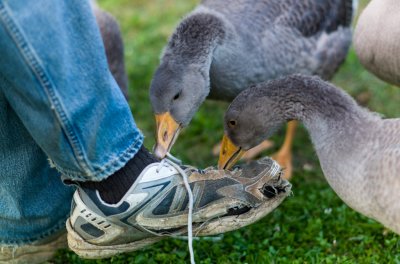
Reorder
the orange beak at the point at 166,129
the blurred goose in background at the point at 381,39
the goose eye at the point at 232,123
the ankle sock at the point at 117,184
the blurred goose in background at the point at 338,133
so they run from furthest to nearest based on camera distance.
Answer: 1. the orange beak at the point at 166,129
2. the blurred goose in background at the point at 381,39
3. the goose eye at the point at 232,123
4. the ankle sock at the point at 117,184
5. the blurred goose in background at the point at 338,133

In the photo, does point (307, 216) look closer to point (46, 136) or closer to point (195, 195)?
point (195, 195)

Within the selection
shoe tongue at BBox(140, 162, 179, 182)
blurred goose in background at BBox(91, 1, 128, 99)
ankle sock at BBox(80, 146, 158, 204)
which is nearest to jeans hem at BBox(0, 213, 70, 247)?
ankle sock at BBox(80, 146, 158, 204)

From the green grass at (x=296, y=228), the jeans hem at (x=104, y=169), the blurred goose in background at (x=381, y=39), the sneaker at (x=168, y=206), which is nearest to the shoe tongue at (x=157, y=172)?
the sneaker at (x=168, y=206)

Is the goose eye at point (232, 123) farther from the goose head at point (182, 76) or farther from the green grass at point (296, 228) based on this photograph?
the green grass at point (296, 228)

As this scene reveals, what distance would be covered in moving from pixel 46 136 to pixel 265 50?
1957mm

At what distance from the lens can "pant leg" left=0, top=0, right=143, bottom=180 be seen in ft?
8.48

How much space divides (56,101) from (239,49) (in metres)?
1.84

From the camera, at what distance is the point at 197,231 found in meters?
3.30

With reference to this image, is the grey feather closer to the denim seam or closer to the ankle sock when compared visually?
the ankle sock

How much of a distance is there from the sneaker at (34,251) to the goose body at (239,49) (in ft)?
2.58

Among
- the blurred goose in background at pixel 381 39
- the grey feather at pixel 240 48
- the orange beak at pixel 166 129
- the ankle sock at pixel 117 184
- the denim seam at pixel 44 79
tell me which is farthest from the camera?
the grey feather at pixel 240 48

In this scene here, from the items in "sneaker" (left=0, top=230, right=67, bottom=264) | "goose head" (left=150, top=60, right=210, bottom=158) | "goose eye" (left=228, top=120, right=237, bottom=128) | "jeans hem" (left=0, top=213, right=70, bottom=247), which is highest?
"goose eye" (left=228, top=120, right=237, bottom=128)

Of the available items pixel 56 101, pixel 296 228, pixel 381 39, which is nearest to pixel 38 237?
pixel 56 101

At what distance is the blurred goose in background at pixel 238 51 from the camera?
4.00 metres
